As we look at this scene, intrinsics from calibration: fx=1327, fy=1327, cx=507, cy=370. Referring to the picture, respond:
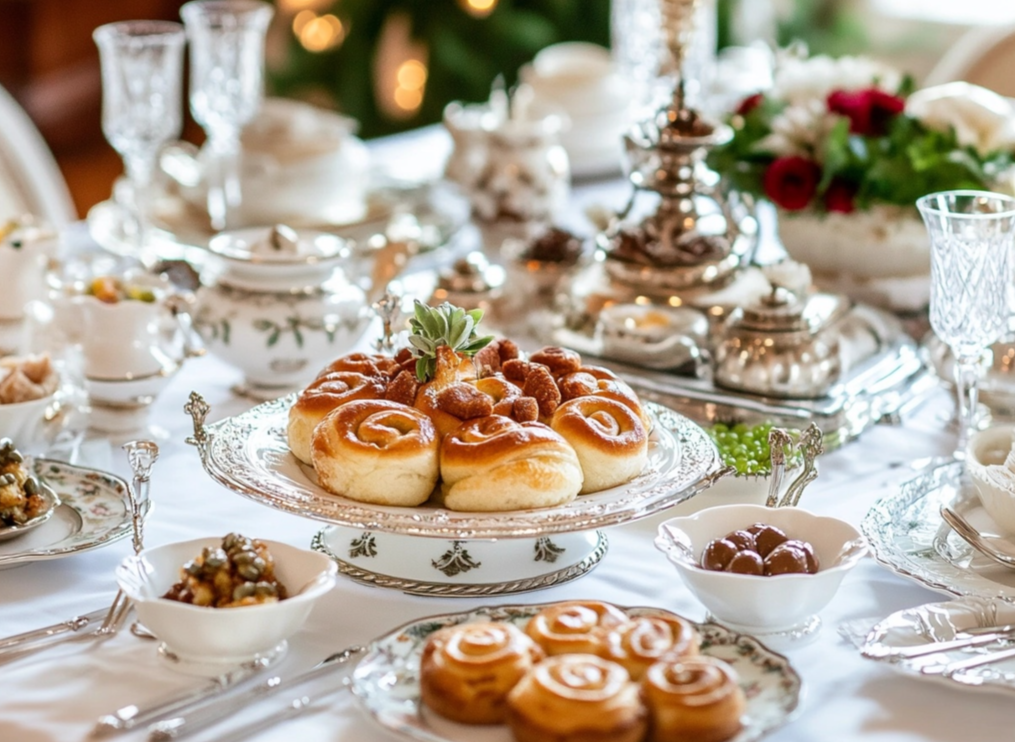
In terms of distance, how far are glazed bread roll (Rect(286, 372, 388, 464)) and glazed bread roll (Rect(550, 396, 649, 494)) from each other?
180 millimetres

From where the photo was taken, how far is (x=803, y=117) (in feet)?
6.46

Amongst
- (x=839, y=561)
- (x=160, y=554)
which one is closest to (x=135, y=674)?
(x=160, y=554)

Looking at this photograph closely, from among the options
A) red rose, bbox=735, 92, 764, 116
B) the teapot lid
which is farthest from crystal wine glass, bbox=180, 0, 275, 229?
red rose, bbox=735, 92, 764, 116

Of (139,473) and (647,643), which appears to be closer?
(647,643)

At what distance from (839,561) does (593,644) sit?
10.2 inches

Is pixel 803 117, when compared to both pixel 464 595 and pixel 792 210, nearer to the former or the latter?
pixel 792 210

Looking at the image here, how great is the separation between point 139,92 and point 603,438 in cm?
120

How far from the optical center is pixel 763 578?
3.44ft

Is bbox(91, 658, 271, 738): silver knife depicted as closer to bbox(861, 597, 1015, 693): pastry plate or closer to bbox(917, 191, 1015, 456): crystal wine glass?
bbox(861, 597, 1015, 693): pastry plate

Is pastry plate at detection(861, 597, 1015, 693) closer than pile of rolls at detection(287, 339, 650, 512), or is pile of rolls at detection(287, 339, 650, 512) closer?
pastry plate at detection(861, 597, 1015, 693)

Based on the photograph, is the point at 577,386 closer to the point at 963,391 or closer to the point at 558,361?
the point at 558,361

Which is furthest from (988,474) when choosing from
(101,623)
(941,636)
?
(101,623)

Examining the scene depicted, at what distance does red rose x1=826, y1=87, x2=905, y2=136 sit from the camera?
1.96 m

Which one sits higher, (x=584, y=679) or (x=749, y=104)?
(x=749, y=104)
